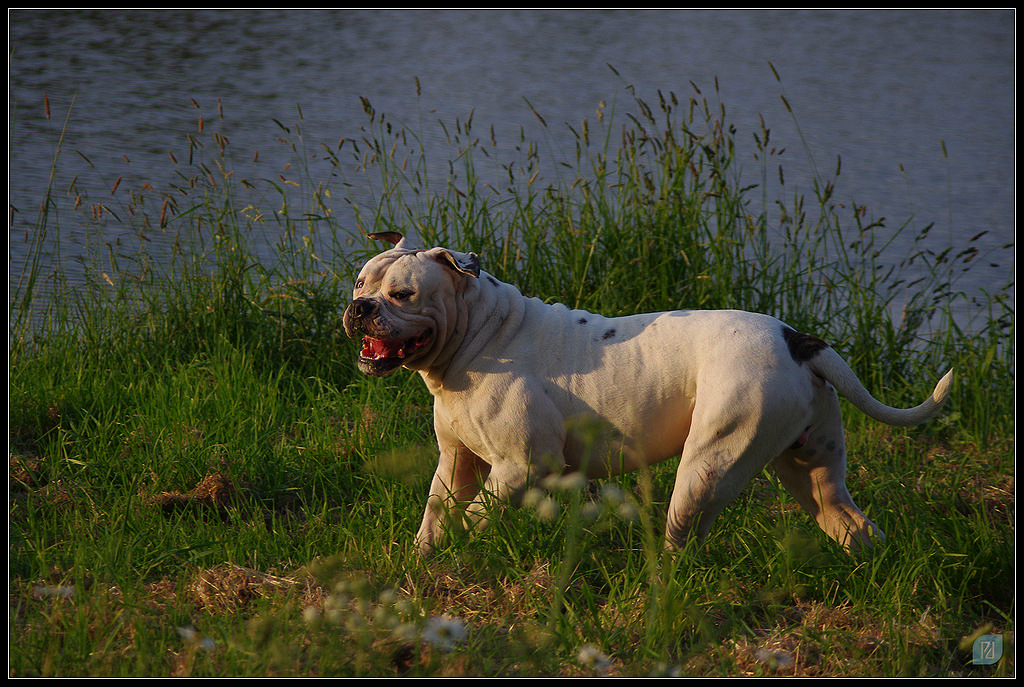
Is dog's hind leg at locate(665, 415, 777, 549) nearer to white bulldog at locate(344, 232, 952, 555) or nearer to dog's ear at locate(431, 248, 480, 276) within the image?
white bulldog at locate(344, 232, 952, 555)

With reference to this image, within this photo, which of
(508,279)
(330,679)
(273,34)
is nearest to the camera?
(330,679)

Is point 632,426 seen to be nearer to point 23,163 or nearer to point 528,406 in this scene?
point 528,406

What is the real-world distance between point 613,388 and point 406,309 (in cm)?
73

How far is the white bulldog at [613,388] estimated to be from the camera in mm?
2885

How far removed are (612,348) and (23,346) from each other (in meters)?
3.56

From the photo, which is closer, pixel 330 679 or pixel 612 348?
pixel 330 679

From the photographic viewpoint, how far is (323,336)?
527 centimetres

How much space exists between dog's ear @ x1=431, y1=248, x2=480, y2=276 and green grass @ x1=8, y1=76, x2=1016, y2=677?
0.74 meters

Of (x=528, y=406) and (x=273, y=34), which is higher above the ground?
(x=273, y=34)

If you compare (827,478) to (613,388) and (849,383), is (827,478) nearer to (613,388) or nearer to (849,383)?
(849,383)

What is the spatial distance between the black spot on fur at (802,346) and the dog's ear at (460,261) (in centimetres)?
104

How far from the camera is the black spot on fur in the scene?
9.69ft

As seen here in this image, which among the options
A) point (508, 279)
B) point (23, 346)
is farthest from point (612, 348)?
point (23, 346)

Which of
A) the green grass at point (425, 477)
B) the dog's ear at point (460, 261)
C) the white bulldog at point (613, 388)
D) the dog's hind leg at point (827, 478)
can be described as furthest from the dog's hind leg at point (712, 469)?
the dog's ear at point (460, 261)
